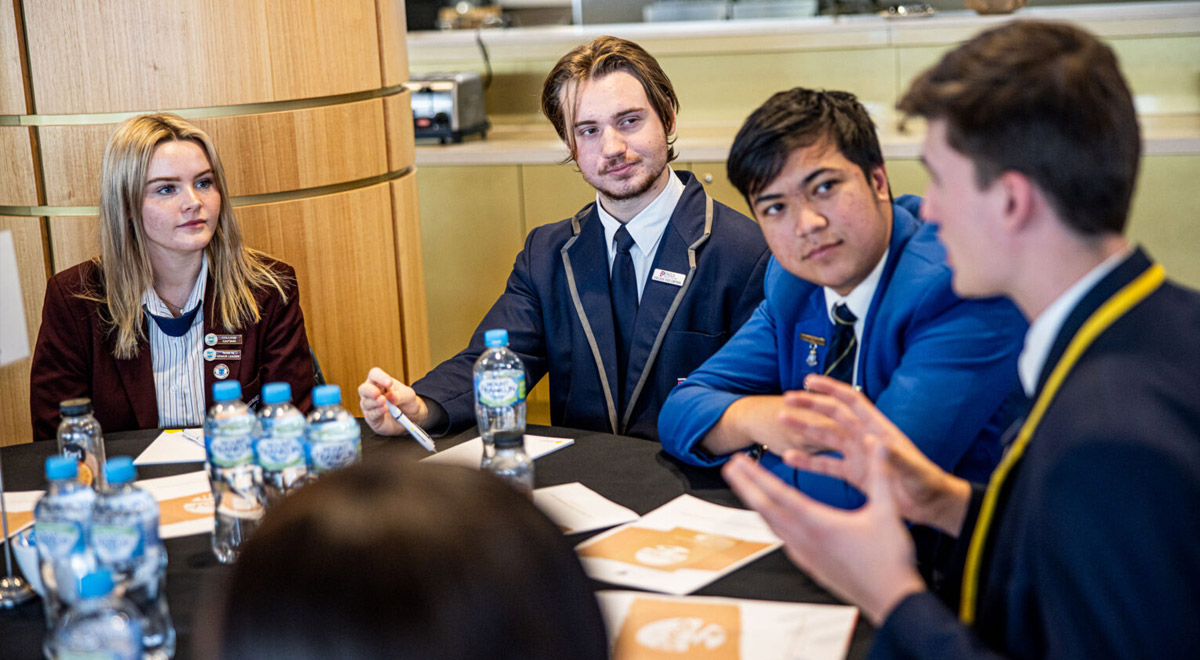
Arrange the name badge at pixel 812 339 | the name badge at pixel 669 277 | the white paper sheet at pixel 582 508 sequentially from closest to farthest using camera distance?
the white paper sheet at pixel 582 508 → the name badge at pixel 812 339 → the name badge at pixel 669 277

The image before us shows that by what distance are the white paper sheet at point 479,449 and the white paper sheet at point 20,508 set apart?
24.8 inches

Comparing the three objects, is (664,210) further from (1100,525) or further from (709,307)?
(1100,525)

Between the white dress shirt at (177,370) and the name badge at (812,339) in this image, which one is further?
the white dress shirt at (177,370)

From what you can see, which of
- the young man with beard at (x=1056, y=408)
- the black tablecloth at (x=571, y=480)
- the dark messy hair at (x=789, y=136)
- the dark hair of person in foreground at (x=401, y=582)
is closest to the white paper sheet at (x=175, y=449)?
the black tablecloth at (x=571, y=480)

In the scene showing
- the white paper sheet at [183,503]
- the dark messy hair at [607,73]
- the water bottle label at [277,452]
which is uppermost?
the dark messy hair at [607,73]

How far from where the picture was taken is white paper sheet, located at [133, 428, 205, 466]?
200 centimetres

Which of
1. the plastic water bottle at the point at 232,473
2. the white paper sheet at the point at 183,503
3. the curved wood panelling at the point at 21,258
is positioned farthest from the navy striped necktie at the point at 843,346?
the curved wood panelling at the point at 21,258

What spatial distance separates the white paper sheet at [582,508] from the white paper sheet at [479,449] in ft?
0.57

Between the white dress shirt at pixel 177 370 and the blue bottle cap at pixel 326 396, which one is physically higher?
the blue bottle cap at pixel 326 396

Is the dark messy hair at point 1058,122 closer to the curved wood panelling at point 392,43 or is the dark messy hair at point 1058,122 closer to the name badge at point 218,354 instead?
the name badge at point 218,354

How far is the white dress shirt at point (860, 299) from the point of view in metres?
1.72

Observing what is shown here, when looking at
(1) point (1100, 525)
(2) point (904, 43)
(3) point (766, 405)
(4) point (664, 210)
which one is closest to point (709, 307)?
(4) point (664, 210)

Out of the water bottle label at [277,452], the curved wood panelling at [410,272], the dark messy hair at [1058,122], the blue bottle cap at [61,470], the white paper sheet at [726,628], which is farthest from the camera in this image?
the curved wood panelling at [410,272]

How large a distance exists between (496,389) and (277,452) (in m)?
0.46
